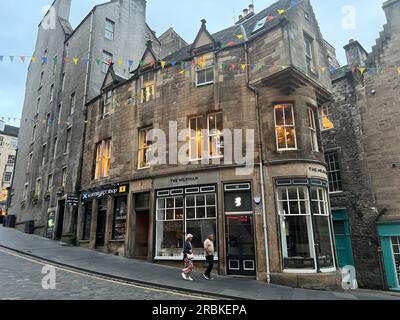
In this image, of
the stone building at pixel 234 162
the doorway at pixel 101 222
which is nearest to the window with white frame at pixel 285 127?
the stone building at pixel 234 162

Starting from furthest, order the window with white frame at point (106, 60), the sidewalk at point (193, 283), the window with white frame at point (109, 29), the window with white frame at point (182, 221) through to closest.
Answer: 1. the window with white frame at point (109, 29)
2. the window with white frame at point (106, 60)
3. the window with white frame at point (182, 221)
4. the sidewalk at point (193, 283)

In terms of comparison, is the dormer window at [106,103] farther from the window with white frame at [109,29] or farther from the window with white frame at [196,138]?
the window with white frame at [109,29]

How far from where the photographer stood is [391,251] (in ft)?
46.7

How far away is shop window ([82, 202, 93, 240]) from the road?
7.16m

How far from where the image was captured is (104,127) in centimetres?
1864

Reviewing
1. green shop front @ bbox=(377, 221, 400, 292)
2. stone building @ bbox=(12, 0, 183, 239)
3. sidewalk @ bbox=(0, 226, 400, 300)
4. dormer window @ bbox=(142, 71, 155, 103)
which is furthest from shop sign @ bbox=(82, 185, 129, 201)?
green shop front @ bbox=(377, 221, 400, 292)

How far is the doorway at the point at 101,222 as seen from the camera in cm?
1695

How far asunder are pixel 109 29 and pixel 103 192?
15.5 metres

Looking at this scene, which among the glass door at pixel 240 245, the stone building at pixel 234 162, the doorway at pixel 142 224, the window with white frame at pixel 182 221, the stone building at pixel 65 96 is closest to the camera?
the stone building at pixel 234 162

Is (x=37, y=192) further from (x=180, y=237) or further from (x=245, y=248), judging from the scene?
(x=245, y=248)

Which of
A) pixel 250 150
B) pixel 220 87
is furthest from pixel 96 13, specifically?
pixel 250 150

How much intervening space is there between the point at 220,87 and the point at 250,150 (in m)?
3.60

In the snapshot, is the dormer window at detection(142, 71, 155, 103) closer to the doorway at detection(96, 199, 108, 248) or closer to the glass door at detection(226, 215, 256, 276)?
the doorway at detection(96, 199, 108, 248)

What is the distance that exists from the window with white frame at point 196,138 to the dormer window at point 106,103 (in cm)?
724
